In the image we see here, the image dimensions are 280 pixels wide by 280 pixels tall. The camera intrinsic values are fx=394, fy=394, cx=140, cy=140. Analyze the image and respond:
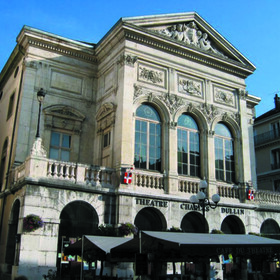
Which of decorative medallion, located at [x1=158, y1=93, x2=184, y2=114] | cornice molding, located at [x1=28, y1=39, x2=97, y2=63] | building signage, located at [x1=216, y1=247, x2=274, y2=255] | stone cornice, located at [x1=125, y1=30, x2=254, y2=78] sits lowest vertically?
building signage, located at [x1=216, y1=247, x2=274, y2=255]

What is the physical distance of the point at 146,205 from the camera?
734 inches

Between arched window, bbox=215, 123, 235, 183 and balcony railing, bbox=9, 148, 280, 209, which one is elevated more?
arched window, bbox=215, 123, 235, 183

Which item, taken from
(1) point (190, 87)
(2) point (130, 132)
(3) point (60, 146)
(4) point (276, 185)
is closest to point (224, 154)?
(1) point (190, 87)

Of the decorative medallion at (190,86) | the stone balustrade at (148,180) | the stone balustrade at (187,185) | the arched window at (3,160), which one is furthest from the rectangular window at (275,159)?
the arched window at (3,160)

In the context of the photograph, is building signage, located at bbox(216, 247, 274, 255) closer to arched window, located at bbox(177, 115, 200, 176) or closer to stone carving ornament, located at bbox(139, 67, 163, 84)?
arched window, located at bbox(177, 115, 200, 176)

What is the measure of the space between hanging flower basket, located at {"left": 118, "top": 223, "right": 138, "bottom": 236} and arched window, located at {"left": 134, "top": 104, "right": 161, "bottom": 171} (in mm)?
3202

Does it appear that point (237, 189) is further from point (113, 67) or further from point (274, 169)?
point (274, 169)

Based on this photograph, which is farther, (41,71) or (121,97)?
(41,71)

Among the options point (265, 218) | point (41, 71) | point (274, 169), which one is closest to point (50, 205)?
point (41, 71)

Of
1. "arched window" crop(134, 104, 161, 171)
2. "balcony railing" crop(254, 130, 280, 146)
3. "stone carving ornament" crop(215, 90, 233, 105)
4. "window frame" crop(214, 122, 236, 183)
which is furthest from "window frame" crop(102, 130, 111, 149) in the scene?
"balcony railing" crop(254, 130, 280, 146)

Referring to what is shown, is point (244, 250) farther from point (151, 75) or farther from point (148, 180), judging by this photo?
point (151, 75)

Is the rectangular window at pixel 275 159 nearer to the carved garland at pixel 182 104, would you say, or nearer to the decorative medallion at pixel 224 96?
the carved garland at pixel 182 104

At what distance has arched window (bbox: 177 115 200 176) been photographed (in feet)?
69.2

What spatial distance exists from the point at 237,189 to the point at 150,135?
616cm
